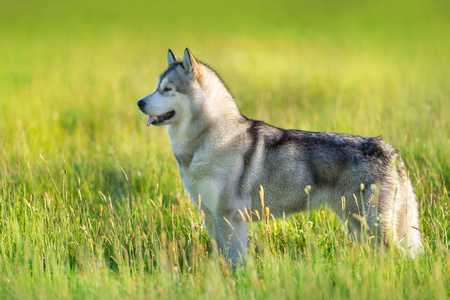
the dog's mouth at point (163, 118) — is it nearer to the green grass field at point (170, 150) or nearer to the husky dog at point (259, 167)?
the husky dog at point (259, 167)

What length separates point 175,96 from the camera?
14.6 feet

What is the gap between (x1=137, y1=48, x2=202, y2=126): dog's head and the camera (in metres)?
4.40

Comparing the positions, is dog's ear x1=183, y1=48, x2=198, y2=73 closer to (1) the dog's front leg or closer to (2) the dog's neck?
(2) the dog's neck

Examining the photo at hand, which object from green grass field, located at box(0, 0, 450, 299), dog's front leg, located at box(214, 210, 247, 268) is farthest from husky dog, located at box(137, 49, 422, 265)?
green grass field, located at box(0, 0, 450, 299)

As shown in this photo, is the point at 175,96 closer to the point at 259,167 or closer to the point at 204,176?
the point at 204,176

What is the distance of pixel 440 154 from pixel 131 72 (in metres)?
9.32

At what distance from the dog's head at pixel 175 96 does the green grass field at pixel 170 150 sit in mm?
678

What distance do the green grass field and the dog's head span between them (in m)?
0.68

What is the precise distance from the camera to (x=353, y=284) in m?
3.27

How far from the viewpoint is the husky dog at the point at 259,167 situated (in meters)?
4.12

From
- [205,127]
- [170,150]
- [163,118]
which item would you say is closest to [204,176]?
[205,127]

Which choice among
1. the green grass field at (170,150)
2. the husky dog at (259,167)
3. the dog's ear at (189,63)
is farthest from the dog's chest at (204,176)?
the dog's ear at (189,63)

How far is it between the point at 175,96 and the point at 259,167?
103 centimetres

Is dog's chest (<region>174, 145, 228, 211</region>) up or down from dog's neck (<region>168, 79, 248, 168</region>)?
down
